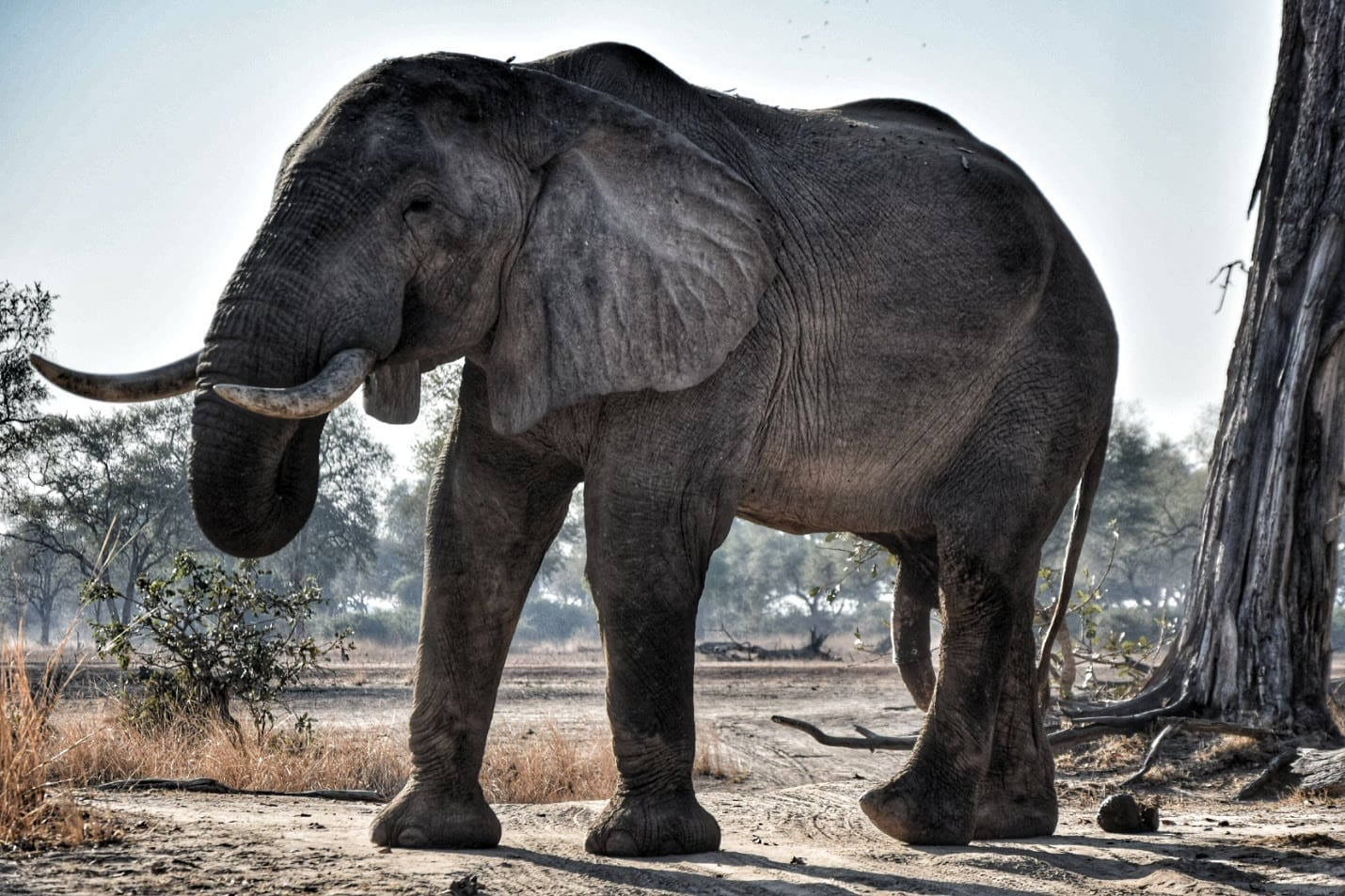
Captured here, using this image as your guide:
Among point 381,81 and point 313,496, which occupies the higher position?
point 381,81

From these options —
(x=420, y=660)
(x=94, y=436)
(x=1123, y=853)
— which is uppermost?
(x=94, y=436)

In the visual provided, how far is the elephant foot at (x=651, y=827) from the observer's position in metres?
4.68

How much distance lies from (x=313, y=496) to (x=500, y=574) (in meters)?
0.86

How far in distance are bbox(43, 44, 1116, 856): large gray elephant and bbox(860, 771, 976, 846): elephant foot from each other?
1 centimetres

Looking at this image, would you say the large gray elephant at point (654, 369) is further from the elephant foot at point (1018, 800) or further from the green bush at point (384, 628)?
the green bush at point (384, 628)

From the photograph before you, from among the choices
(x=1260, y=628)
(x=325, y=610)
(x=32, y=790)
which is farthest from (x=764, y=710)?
(x=325, y=610)

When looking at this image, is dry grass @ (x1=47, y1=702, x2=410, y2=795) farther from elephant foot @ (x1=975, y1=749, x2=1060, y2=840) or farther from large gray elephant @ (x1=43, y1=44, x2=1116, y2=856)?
elephant foot @ (x1=975, y1=749, x2=1060, y2=840)

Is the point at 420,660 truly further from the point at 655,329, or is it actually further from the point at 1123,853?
the point at 1123,853

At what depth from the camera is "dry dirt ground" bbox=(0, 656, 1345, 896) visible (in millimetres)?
4129

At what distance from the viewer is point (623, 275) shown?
491cm

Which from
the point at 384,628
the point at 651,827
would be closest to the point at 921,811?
the point at 651,827

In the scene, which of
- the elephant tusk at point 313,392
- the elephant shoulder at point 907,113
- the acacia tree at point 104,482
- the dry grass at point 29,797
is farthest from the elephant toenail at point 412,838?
the acacia tree at point 104,482

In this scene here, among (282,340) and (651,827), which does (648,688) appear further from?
(282,340)

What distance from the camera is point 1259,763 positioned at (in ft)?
28.9
